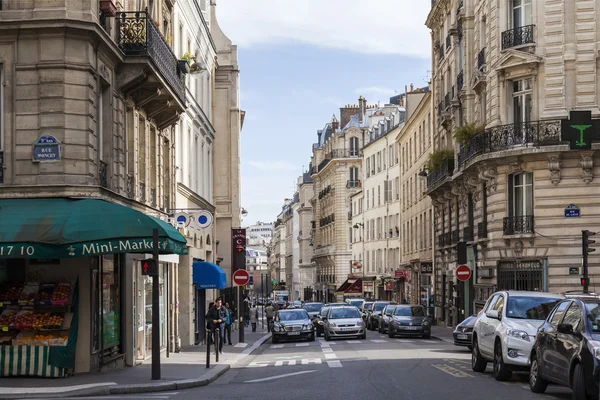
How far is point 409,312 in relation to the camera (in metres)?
42.7

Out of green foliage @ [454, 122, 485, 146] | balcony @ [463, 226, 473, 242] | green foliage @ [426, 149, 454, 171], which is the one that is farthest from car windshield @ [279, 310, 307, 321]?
green foliage @ [426, 149, 454, 171]

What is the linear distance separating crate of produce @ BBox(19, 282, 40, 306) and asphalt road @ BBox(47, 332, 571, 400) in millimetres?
3914

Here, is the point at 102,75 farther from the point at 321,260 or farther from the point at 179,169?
the point at 321,260

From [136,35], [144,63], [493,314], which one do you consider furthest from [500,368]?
[136,35]

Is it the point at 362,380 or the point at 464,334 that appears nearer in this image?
the point at 362,380

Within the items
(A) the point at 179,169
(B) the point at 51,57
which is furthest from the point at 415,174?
(B) the point at 51,57

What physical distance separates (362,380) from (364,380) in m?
0.05

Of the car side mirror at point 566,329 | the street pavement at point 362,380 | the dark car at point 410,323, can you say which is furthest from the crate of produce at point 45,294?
the dark car at point 410,323

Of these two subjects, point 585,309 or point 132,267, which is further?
point 132,267

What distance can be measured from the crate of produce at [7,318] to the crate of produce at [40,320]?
42 cm

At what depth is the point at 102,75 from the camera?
22.3m

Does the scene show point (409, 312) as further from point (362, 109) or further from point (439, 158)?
point (362, 109)

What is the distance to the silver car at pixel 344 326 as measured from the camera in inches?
1597

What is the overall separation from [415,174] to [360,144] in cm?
4016
